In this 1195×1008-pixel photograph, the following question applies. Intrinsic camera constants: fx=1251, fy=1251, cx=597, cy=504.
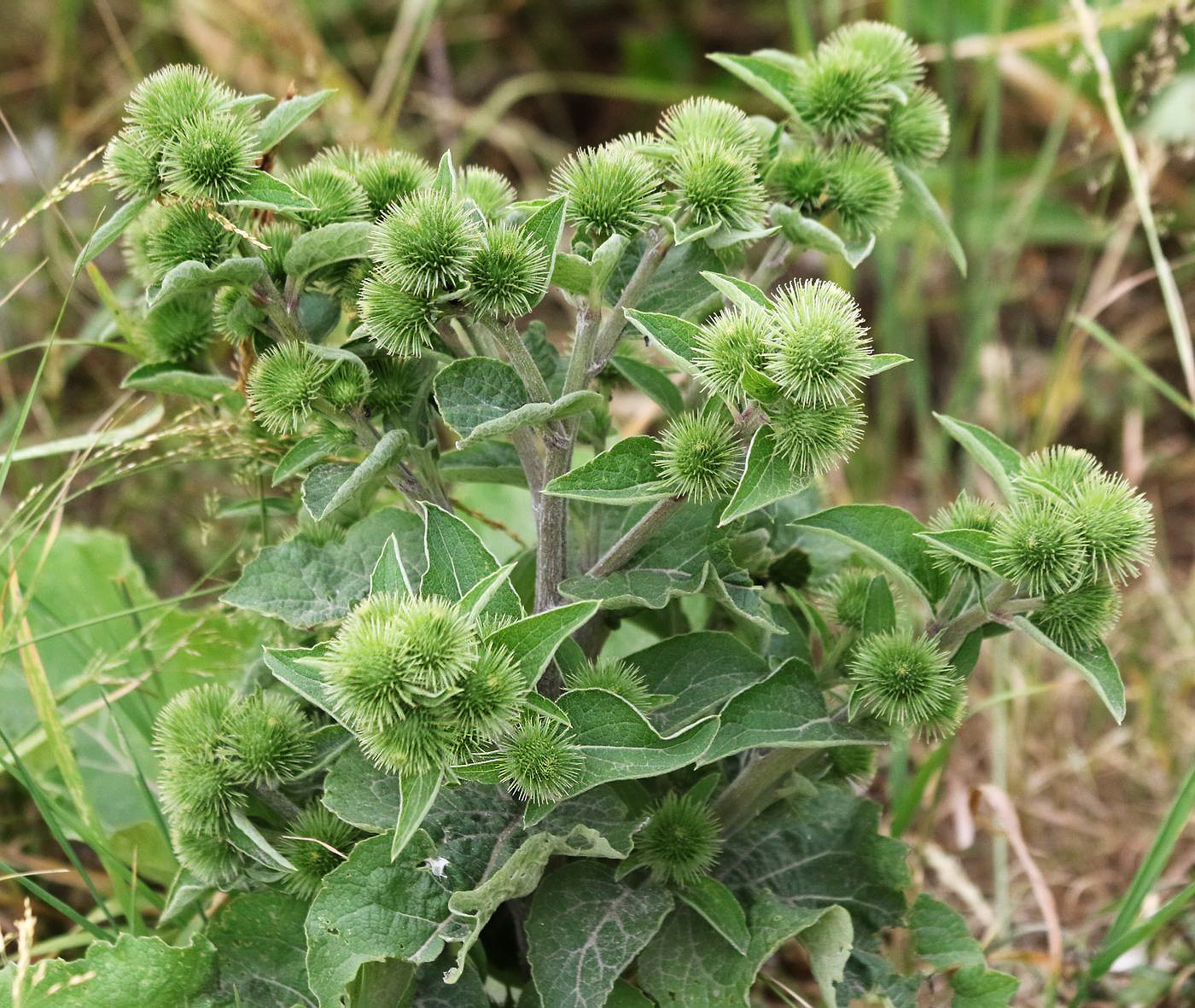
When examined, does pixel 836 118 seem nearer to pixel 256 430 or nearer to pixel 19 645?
pixel 256 430

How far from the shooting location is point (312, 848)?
4.56 ft

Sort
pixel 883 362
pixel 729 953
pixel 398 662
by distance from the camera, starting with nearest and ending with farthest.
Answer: pixel 398 662 < pixel 883 362 < pixel 729 953

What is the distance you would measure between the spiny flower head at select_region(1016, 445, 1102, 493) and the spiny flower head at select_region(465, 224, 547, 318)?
52cm

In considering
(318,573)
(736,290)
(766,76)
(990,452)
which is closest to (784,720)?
(990,452)

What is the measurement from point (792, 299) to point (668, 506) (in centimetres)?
26

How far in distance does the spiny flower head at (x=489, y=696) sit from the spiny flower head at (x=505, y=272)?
34 centimetres

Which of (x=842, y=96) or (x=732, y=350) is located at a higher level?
(x=842, y=96)

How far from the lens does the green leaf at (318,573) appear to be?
1.43 m

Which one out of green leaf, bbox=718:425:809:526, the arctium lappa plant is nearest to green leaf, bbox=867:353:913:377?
the arctium lappa plant

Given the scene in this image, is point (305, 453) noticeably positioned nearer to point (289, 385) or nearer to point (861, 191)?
point (289, 385)

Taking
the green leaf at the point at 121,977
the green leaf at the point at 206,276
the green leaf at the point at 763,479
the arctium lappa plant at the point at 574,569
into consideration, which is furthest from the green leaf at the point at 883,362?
the green leaf at the point at 121,977

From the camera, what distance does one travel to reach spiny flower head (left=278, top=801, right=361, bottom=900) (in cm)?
139

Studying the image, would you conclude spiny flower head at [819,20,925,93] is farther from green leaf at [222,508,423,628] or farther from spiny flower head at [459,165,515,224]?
green leaf at [222,508,423,628]

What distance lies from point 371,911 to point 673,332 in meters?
0.66
